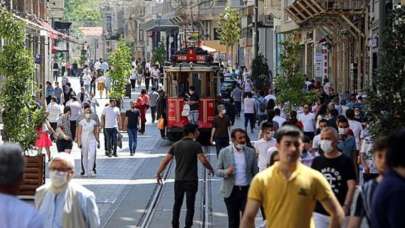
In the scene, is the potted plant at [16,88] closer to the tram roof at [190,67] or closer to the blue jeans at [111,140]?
the blue jeans at [111,140]

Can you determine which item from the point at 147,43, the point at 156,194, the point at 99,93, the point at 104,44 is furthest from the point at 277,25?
the point at 104,44

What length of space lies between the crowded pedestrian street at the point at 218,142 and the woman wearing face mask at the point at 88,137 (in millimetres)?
26

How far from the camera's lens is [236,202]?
49.9ft

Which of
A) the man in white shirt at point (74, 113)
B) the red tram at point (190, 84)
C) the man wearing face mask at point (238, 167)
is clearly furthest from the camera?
the red tram at point (190, 84)

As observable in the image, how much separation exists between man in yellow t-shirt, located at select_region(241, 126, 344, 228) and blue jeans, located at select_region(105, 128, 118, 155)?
68.7ft

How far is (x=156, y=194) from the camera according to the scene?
74.9 feet

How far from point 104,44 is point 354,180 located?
167510mm

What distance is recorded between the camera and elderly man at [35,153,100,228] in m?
10.1

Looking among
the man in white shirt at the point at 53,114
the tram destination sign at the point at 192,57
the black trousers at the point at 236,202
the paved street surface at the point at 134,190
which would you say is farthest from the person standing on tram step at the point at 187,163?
the tram destination sign at the point at 192,57

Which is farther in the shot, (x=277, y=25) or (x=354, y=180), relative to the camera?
(x=277, y=25)

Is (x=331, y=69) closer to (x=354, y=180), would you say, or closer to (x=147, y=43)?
(x=354, y=180)

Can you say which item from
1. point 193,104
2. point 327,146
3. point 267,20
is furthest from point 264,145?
point 267,20

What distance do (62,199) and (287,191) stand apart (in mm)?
2044

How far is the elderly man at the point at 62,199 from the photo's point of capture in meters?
10.1
